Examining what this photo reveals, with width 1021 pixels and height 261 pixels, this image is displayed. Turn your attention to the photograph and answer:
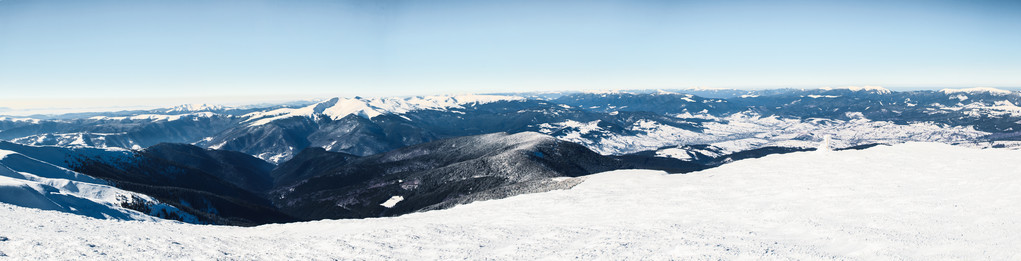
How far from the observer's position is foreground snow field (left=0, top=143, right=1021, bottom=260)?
2184cm

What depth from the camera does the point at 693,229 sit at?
27672mm

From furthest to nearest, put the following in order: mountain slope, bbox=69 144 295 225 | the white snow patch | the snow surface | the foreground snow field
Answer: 1. the white snow patch
2. mountain slope, bbox=69 144 295 225
3. the snow surface
4. the foreground snow field

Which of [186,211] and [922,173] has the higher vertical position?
[922,173]

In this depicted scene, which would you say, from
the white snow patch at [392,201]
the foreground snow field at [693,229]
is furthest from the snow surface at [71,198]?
the white snow patch at [392,201]

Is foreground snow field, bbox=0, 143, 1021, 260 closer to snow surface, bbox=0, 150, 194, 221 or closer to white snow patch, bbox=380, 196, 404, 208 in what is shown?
snow surface, bbox=0, 150, 194, 221

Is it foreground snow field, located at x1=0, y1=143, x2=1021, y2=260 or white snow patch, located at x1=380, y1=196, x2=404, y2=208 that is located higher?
foreground snow field, located at x1=0, y1=143, x2=1021, y2=260

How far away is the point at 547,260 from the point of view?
2200 cm

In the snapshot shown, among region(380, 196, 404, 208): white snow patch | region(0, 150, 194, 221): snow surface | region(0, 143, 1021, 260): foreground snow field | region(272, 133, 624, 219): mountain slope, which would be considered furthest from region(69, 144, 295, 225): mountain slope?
region(0, 143, 1021, 260): foreground snow field

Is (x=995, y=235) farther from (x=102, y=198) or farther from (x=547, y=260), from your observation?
(x=102, y=198)

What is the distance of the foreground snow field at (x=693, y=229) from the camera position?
71.7 ft

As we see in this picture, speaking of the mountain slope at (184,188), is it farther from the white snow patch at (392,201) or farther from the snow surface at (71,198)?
the white snow patch at (392,201)

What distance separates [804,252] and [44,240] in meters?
42.4

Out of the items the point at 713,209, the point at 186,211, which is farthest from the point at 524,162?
the point at 713,209

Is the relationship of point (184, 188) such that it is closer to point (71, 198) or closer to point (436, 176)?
point (71, 198)
